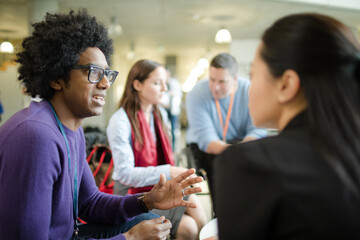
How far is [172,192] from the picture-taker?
4.85ft

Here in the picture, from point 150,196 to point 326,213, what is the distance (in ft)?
A: 3.16

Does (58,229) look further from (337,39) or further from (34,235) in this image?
(337,39)

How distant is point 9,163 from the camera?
1.03 metres

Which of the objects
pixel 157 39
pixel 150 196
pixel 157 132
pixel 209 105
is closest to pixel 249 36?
pixel 157 39

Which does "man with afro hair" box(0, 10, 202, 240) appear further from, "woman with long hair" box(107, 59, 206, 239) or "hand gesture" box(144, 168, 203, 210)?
"woman with long hair" box(107, 59, 206, 239)

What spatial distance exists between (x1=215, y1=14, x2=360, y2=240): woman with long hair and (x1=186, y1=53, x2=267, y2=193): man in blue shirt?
7.17ft

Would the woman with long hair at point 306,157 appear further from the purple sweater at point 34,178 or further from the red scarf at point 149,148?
the red scarf at point 149,148

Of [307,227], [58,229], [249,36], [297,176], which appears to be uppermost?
[249,36]

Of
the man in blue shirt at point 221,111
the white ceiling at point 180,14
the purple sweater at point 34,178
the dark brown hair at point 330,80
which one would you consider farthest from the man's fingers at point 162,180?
the white ceiling at point 180,14

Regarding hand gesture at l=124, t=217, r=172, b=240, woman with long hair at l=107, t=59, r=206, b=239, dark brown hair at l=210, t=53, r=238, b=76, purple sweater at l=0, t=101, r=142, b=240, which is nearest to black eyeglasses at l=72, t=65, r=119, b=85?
purple sweater at l=0, t=101, r=142, b=240

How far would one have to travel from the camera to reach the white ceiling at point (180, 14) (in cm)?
730

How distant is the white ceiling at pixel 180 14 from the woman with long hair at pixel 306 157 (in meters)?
6.14

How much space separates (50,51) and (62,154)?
46 cm

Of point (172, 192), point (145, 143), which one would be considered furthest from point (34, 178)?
point (145, 143)
